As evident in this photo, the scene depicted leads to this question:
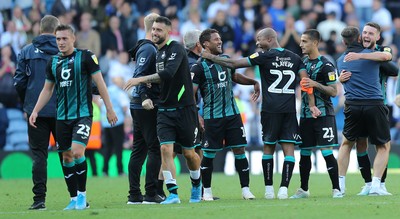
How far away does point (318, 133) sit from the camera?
14.8 meters

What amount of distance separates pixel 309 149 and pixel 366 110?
40.3 inches

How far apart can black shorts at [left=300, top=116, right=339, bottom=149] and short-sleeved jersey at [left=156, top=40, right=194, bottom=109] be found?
6.36ft

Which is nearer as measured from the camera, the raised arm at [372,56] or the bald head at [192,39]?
the raised arm at [372,56]

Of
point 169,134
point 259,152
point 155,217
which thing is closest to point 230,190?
point 169,134

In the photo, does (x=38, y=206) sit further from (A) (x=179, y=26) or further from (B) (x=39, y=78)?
(A) (x=179, y=26)

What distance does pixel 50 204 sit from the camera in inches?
582

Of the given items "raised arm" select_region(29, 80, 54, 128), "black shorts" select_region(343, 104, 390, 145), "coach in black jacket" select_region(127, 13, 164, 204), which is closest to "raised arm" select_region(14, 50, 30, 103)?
"raised arm" select_region(29, 80, 54, 128)

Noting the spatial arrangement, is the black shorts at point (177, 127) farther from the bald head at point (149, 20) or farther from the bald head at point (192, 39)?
the bald head at point (192, 39)

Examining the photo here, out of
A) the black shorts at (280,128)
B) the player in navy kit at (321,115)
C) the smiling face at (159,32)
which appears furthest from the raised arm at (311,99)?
the smiling face at (159,32)

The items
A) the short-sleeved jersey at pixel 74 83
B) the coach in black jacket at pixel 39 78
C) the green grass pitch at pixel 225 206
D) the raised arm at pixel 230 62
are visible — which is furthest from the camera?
the raised arm at pixel 230 62

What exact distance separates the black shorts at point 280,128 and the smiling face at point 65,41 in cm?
304

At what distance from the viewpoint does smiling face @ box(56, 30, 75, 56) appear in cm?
1334

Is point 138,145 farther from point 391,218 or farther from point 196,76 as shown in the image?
point 391,218

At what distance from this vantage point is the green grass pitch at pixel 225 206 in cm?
1218
